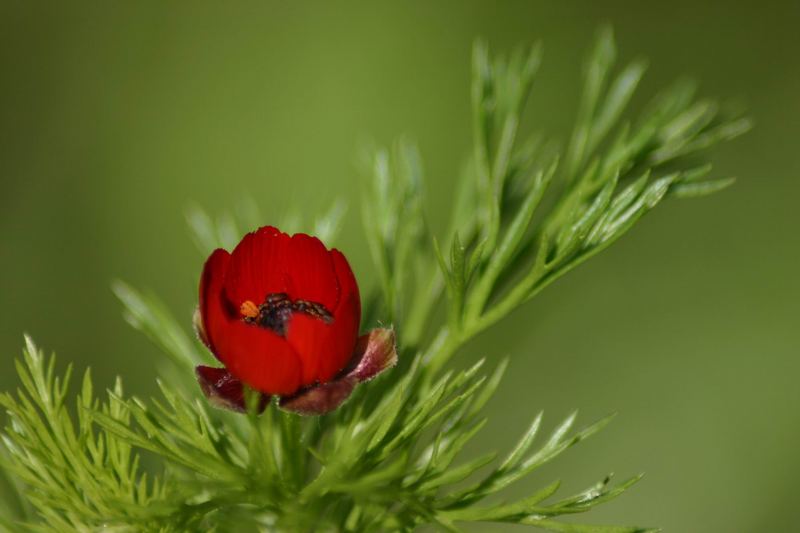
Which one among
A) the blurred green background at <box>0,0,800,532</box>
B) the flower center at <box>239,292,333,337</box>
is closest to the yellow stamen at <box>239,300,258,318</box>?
the flower center at <box>239,292,333,337</box>

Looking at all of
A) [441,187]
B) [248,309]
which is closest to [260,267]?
[248,309]

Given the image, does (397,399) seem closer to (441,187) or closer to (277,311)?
(277,311)

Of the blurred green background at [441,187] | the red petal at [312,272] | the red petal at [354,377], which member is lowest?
the red petal at [354,377]

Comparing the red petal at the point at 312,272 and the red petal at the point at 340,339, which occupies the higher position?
the red petal at the point at 312,272

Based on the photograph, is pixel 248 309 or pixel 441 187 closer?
pixel 248 309

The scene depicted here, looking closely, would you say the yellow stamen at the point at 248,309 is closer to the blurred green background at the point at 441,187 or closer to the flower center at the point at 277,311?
the flower center at the point at 277,311

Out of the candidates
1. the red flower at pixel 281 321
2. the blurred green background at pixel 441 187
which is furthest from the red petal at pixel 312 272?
the blurred green background at pixel 441 187

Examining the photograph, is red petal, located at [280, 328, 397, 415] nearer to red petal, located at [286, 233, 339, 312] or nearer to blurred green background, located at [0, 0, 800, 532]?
red petal, located at [286, 233, 339, 312]

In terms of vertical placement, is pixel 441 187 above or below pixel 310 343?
above
